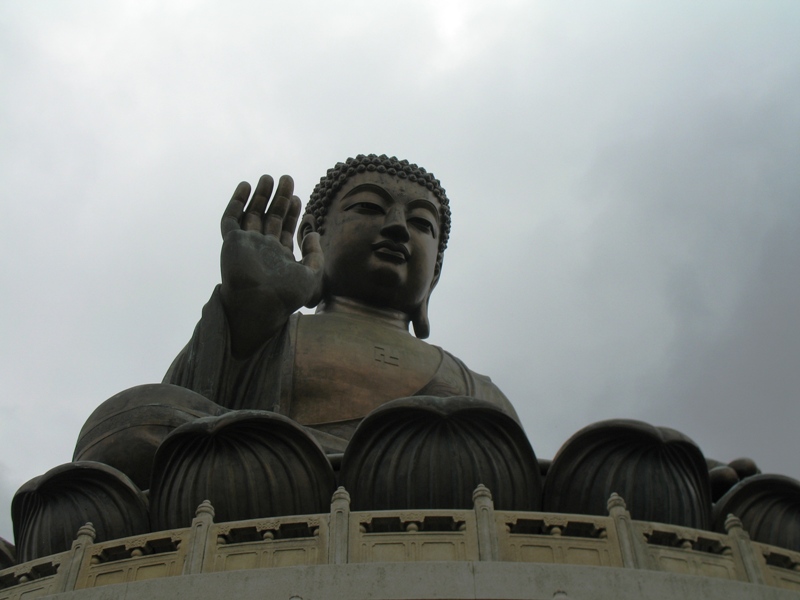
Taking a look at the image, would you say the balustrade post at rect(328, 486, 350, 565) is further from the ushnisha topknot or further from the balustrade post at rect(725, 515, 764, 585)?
the ushnisha topknot

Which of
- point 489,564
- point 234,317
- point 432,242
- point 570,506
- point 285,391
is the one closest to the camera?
point 489,564

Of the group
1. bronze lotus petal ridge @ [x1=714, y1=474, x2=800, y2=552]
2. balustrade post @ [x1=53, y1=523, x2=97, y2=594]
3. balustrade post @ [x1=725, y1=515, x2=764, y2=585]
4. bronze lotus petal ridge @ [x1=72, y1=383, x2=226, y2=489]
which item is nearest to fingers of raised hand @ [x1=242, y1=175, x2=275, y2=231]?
bronze lotus petal ridge @ [x1=72, y1=383, x2=226, y2=489]

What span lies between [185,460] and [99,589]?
4.02 feet

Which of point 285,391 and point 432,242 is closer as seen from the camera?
point 285,391

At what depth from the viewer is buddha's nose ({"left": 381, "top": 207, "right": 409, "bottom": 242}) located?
12266mm

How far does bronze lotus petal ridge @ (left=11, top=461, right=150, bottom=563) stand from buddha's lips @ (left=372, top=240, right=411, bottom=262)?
529 cm

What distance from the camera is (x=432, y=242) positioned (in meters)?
12.9

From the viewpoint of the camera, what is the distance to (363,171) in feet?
43.1

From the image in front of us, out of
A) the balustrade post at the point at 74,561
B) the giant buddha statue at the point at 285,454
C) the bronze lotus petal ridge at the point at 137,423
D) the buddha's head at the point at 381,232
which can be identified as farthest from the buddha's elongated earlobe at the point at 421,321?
the balustrade post at the point at 74,561

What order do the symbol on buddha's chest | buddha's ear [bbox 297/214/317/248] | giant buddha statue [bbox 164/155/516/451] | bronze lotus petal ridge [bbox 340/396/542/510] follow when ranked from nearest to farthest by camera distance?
bronze lotus petal ridge [bbox 340/396/542/510] → giant buddha statue [bbox 164/155/516/451] → the symbol on buddha's chest → buddha's ear [bbox 297/214/317/248]

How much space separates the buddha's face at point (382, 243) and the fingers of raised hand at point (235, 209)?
2.13 m

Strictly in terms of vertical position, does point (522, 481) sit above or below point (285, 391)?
below

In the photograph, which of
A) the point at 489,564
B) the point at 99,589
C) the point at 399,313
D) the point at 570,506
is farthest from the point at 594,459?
the point at 399,313

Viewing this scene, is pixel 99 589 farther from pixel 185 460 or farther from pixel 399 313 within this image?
pixel 399 313
